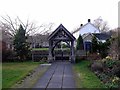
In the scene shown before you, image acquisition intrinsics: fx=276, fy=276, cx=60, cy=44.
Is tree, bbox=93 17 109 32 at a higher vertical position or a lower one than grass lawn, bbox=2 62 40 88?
higher

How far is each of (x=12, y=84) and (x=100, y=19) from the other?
98687mm

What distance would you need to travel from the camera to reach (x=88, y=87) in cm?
1458

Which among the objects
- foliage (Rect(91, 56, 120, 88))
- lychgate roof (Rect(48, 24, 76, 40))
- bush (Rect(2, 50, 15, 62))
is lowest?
foliage (Rect(91, 56, 120, 88))

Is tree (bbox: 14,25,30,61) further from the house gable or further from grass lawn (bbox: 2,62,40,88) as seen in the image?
the house gable

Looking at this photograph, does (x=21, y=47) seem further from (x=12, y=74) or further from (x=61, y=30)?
(x=12, y=74)

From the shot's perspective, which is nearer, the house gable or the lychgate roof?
the lychgate roof

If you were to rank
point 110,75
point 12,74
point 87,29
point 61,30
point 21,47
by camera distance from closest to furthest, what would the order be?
1. point 110,75
2. point 12,74
3. point 61,30
4. point 21,47
5. point 87,29

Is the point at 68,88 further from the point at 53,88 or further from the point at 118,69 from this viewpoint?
the point at 118,69

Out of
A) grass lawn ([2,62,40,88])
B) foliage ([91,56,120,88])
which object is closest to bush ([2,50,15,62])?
grass lawn ([2,62,40,88])

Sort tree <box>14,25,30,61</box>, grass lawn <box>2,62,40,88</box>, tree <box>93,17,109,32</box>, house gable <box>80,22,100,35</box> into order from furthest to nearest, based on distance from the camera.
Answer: tree <box>93,17,109,32</box>, house gable <box>80,22,100,35</box>, tree <box>14,25,30,61</box>, grass lawn <box>2,62,40,88</box>

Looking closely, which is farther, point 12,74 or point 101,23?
point 101,23

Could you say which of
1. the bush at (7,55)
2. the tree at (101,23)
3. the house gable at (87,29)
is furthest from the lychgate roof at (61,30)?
the tree at (101,23)

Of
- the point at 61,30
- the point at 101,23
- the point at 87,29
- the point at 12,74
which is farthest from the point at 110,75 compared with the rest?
the point at 101,23

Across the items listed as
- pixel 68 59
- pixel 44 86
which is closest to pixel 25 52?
pixel 68 59
